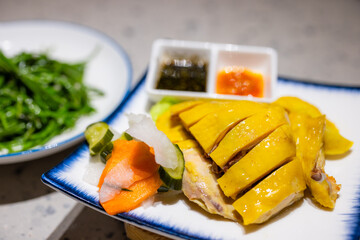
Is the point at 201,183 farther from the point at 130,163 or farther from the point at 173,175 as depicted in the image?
the point at 130,163

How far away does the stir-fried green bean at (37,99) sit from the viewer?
2.46 metres

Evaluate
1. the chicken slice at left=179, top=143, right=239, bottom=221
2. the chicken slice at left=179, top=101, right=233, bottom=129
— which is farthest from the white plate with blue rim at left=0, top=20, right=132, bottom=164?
the chicken slice at left=179, top=143, right=239, bottom=221

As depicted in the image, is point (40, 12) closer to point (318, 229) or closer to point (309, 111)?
point (309, 111)

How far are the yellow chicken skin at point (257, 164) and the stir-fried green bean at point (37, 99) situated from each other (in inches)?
56.9

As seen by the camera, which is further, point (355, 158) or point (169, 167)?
point (355, 158)

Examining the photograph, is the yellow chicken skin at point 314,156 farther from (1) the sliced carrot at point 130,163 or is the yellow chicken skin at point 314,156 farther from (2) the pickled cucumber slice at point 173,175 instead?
(1) the sliced carrot at point 130,163

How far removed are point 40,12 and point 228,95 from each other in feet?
9.05

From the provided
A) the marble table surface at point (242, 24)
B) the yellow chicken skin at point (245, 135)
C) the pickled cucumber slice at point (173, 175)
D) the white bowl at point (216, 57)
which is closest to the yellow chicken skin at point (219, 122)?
the yellow chicken skin at point (245, 135)

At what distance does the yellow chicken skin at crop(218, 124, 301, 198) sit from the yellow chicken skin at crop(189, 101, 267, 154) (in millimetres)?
166

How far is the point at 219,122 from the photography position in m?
1.72

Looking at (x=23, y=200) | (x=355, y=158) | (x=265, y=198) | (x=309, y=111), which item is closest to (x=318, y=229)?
(x=265, y=198)

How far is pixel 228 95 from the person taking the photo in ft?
7.13

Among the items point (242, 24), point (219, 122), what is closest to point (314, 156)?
point (219, 122)

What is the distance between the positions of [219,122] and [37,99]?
5.20 feet
